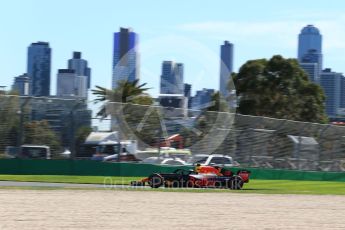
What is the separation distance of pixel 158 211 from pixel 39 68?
159 meters

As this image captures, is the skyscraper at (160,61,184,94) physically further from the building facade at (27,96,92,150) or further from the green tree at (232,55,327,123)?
A: the green tree at (232,55,327,123)

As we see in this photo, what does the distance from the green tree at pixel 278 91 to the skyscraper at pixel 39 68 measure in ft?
247

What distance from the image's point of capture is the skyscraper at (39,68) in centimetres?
15207

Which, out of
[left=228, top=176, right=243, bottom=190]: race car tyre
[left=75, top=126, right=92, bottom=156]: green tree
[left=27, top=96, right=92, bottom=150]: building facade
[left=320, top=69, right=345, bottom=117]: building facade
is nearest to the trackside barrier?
[left=75, top=126, right=92, bottom=156]: green tree

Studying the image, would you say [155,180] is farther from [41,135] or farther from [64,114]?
[64,114]

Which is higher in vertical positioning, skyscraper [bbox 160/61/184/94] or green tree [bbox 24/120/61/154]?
skyscraper [bbox 160/61/184/94]

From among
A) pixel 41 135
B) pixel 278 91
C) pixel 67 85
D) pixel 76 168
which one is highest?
pixel 67 85

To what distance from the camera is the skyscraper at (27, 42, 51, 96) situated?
152 metres

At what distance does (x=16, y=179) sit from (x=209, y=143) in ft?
34.2

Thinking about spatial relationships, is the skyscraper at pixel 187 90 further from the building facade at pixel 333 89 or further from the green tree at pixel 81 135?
the building facade at pixel 333 89

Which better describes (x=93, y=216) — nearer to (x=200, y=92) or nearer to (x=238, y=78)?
(x=200, y=92)

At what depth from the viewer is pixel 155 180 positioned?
81.3 ft

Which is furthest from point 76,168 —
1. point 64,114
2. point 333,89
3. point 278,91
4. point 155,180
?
point 333,89

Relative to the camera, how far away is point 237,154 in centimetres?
3619
